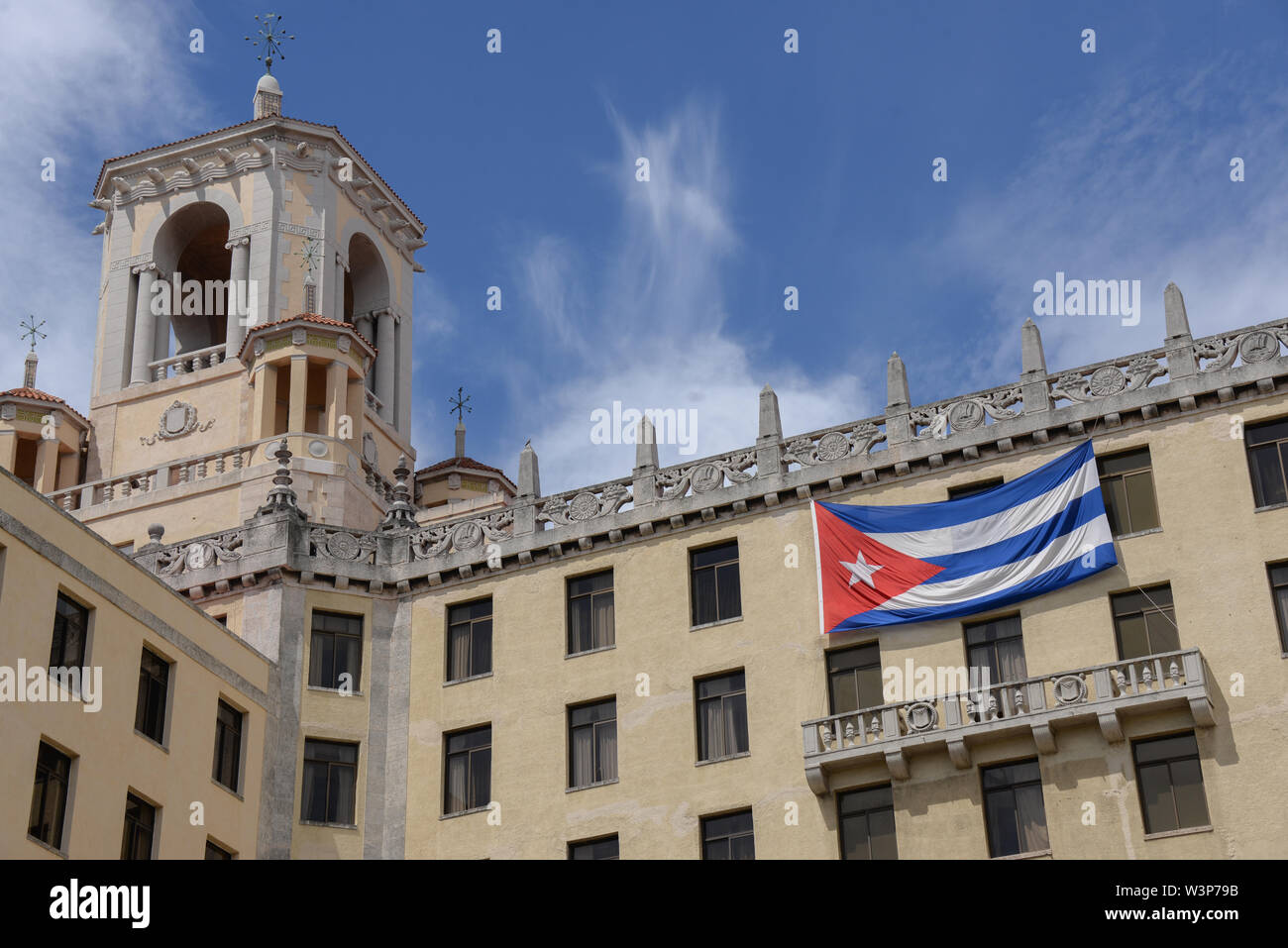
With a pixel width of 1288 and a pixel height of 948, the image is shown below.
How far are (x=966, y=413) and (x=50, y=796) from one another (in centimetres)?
2393

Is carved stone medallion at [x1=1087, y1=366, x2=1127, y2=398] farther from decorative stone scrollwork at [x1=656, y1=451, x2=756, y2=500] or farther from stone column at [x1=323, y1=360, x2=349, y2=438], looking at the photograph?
stone column at [x1=323, y1=360, x2=349, y2=438]

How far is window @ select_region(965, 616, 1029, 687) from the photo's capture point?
49.9m

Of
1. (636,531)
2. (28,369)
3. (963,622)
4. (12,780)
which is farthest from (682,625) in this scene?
(28,369)

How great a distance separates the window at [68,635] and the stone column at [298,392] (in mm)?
21860

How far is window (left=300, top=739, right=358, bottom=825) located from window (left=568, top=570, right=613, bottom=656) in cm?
649

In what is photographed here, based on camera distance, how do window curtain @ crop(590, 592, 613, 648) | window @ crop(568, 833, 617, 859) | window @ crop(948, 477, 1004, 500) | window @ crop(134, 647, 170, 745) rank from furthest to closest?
window curtain @ crop(590, 592, 613, 648), window @ crop(948, 477, 1004, 500), window @ crop(568, 833, 617, 859), window @ crop(134, 647, 170, 745)

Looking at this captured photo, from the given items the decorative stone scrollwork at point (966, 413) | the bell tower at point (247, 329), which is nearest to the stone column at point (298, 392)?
the bell tower at point (247, 329)

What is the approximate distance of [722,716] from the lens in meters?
52.1

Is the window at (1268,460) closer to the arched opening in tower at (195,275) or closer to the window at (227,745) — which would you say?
the window at (227,745)

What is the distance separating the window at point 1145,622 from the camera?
48.4 metres

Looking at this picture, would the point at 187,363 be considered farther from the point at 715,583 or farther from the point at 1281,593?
the point at 1281,593

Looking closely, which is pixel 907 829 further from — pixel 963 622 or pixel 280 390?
pixel 280 390

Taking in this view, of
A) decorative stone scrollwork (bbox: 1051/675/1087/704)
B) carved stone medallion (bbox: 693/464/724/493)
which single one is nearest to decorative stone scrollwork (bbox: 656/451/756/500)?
carved stone medallion (bbox: 693/464/724/493)

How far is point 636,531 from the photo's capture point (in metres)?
55.2
